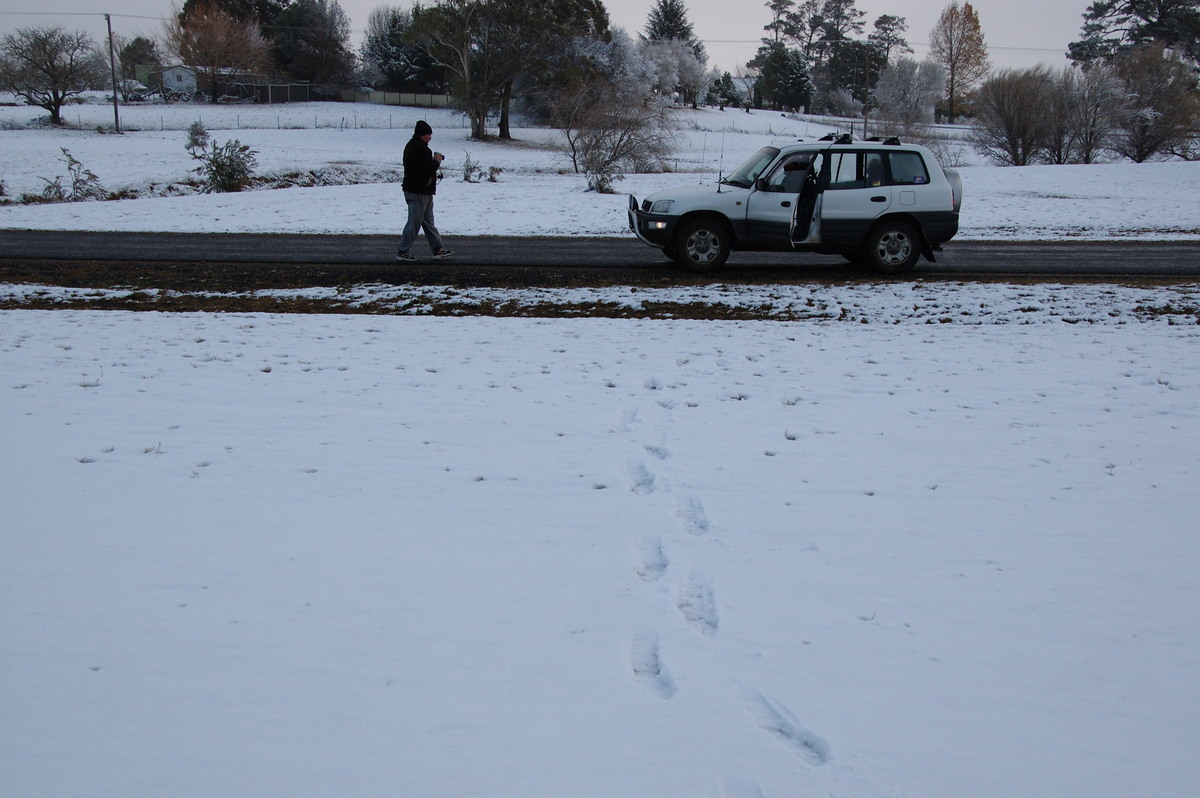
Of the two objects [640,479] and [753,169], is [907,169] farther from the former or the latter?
[640,479]

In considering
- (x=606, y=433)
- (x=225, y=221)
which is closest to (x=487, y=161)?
(x=225, y=221)

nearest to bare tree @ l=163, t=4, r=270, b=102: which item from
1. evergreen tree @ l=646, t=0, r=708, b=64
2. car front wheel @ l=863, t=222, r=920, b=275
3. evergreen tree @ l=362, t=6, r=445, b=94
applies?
evergreen tree @ l=362, t=6, r=445, b=94

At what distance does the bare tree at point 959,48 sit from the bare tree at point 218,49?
2621 inches

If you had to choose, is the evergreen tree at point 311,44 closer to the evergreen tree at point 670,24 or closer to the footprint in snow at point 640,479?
the evergreen tree at point 670,24

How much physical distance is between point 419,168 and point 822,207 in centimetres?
567

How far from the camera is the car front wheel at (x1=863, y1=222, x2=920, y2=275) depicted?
12234 mm

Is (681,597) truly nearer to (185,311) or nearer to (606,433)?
(606,433)

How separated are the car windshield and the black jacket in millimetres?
4247

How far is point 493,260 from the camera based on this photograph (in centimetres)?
1356

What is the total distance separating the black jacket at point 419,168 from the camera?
40.9ft

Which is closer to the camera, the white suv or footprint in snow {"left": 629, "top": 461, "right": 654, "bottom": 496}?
footprint in snow {"left": 629, "top": 461, "right": 654, "bottom": 496}

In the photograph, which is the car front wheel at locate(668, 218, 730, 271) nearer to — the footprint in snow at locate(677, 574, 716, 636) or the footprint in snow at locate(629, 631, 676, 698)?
the footprint in snow at locate(677, 574, 716, 636)

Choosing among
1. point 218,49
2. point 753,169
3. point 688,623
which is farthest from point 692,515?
point 218,49

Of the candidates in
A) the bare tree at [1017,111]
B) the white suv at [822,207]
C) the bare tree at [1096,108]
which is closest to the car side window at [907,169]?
the white suv at [822,207]
